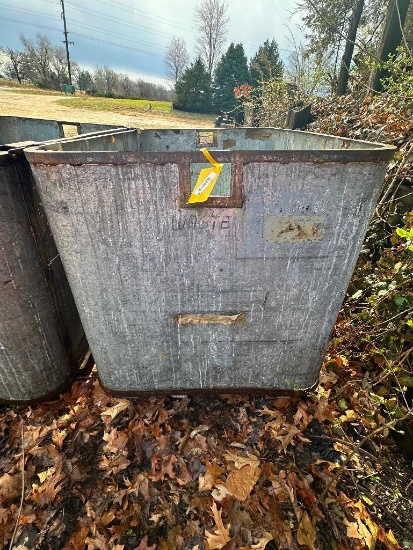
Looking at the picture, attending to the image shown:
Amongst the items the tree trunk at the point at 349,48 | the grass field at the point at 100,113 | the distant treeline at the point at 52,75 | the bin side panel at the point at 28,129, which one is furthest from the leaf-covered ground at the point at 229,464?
the distant treeline at the point at 52,75

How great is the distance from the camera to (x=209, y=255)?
143cm

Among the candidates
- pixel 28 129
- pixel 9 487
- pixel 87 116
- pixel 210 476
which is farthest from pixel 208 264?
pixel 87 116

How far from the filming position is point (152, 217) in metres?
1.32

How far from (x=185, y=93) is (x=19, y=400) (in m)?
30.1

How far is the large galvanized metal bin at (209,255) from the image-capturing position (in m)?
1.23

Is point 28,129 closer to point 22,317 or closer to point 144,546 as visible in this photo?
point 22,317

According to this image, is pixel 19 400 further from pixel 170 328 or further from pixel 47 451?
pixel 170 328

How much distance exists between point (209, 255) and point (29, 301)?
101cm

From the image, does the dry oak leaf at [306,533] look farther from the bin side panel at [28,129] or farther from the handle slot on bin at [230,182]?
the bin side panel at [28,129]

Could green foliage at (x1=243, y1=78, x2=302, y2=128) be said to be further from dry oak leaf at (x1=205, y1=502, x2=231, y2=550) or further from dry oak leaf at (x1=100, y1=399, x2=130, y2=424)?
dry oak leaf at (x1=205, y1=502, x2=231, y2=550)

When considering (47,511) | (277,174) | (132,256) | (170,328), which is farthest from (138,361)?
(277,174)

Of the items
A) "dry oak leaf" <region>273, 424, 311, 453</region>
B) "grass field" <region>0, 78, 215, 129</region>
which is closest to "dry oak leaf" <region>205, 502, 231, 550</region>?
"dry oak leaf" <region>273, 424, 311, 453</region>

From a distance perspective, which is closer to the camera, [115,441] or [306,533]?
[306,533]

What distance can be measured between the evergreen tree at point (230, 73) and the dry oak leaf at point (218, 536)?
32412 millimetres
